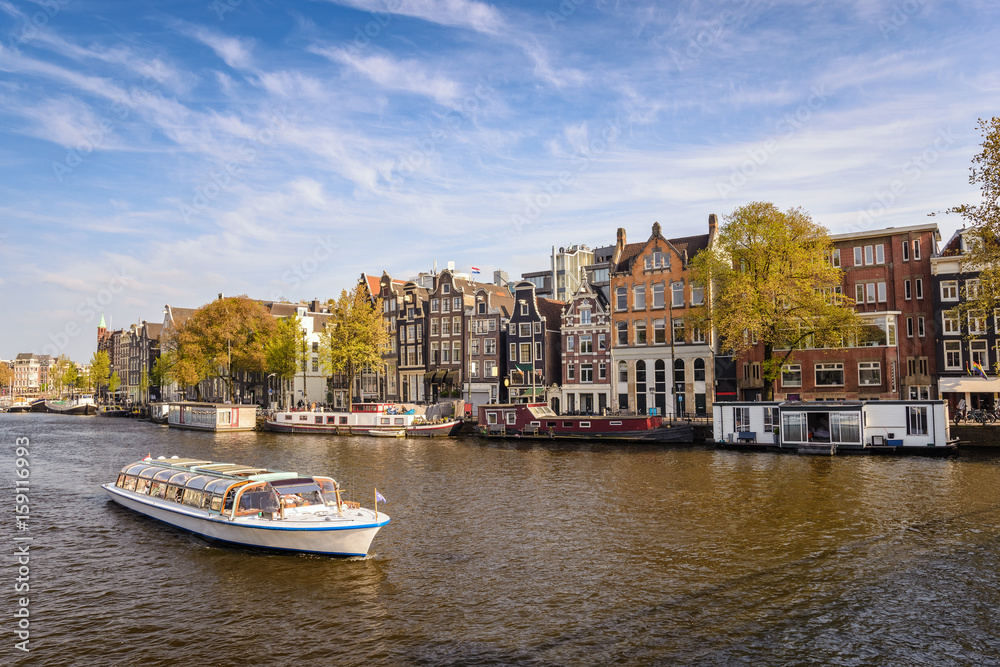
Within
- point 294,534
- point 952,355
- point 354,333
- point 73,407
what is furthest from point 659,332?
point 73,407

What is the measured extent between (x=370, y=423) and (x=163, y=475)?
4525 centimetres

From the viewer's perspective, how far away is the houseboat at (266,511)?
2441 cm

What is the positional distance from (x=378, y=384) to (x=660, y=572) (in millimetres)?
85967

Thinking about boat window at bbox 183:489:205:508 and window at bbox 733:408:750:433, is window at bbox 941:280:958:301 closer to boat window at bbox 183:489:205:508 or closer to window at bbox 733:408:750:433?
window at bbox 733:408:750:433

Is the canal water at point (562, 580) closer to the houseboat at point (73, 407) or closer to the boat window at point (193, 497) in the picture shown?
A: the boat window at point (193, 497)

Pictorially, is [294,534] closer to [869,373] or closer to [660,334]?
[869,373]

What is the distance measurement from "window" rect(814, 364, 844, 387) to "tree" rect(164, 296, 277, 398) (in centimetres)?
7927

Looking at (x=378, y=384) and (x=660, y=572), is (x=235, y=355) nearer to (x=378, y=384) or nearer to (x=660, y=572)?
(x=378, y=384)

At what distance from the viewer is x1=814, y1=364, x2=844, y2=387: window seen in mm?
66062

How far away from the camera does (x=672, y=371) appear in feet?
242

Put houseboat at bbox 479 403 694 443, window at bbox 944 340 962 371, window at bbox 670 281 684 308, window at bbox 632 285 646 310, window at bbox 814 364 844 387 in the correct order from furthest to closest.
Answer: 1. window at bbox 632 285 646 310
2. window at bbox 670 281 684 308
3. window at bbox 814 364 844 387
4. window at bbox 944 340 962 371
5. houseboat at bbox 479 403 694 443

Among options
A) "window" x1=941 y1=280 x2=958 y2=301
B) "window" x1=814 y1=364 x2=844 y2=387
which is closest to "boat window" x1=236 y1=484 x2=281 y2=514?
"window" x1=814 y1=364 x2=844 y2=387

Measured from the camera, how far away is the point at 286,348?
104 meters

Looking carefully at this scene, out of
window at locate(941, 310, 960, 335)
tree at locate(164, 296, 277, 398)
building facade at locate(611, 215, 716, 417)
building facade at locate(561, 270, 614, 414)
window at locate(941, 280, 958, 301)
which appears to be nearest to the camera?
window at locate(941, 310, 960, 335)
